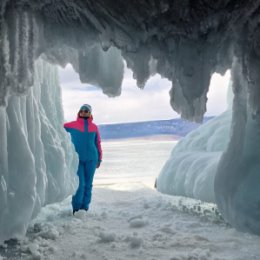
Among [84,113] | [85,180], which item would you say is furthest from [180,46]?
[85,180]

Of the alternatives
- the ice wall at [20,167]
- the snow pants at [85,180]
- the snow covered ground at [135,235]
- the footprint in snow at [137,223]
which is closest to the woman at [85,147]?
the snow pants at [85,180]

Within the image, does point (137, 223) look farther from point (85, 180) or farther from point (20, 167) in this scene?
point (20, 167)

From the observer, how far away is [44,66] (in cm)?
613

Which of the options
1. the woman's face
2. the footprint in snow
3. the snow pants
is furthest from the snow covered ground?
the woman's face

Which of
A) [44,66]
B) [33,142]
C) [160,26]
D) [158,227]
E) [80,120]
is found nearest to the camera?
[160,26]

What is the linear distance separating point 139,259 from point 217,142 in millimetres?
3860

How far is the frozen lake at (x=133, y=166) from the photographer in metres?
9.88

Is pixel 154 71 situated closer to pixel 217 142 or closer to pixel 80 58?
pixel 80 58

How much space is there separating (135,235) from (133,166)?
10.4 meters

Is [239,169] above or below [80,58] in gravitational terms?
below

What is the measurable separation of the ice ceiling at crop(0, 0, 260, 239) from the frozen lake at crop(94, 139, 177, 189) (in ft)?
15.4

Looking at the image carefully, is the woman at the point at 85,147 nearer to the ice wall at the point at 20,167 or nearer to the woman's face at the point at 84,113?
the woman's face at the point at 84,113

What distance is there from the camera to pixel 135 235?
3742 millimetres

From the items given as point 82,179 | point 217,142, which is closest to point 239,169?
point 82,179
